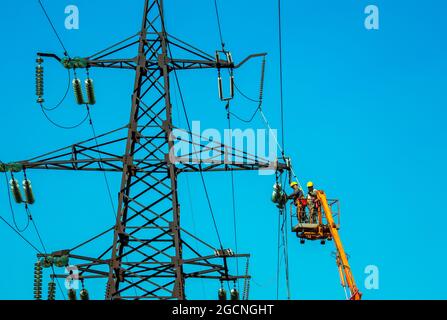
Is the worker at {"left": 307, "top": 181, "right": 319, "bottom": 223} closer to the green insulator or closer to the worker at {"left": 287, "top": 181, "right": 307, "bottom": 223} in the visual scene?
the worker at {"left": 287, "top": 181, "right": 307, "bottom": 223}

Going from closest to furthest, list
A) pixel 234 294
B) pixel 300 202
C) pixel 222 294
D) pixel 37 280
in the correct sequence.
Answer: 1. pixel 37 280
2. pixel 234 294
3. pixel 222 294
4. pixel 300 202

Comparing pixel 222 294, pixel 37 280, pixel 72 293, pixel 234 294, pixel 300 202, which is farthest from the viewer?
pixel 300 202

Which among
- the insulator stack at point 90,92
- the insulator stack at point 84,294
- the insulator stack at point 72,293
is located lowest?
the insulator stack at point 72,293

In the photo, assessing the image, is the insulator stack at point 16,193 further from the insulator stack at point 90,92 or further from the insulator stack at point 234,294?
the insulator stack at point 234,294

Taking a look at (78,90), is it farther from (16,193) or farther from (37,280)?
(37,280)

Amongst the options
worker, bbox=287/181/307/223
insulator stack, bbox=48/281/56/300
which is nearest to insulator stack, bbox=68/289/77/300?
insulator stack, bbox=48/281/56/300

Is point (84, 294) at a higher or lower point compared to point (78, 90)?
lower

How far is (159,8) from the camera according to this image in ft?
127

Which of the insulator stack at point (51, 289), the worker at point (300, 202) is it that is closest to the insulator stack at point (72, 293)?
the insulator stack at point (51, 289)

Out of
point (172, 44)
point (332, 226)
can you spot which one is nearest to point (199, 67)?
point (172, 44)

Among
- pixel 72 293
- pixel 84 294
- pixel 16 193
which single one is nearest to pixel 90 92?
pixel 16 193

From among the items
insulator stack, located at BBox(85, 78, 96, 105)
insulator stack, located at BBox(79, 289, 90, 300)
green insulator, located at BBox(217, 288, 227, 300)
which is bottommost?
insulator stack, located at BBox(79, 289, 90, 300)
